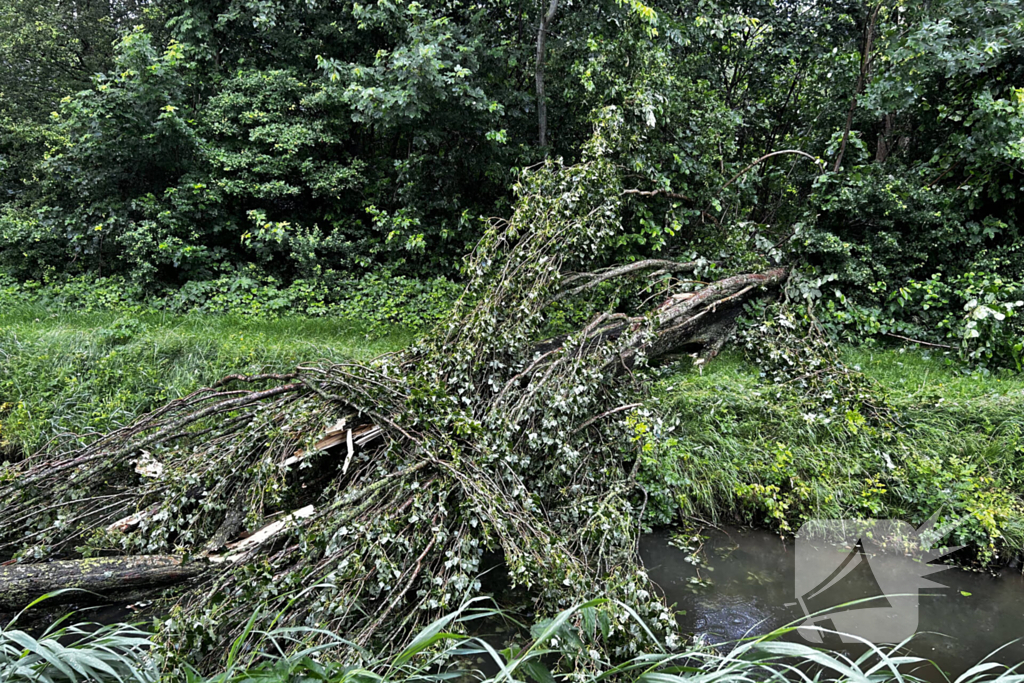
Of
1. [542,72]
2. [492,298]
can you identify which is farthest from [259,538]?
[542,72]

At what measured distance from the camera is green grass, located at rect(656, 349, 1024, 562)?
151 inches

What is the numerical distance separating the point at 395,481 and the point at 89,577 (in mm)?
1431

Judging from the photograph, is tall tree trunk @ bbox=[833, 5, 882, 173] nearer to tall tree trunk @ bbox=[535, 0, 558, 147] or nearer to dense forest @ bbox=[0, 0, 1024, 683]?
dense forest @ bbox=[0, 0, 1024, 683]

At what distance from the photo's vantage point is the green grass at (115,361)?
4.46 m

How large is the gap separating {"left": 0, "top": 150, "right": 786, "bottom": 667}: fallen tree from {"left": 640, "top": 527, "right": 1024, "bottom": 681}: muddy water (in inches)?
15.5

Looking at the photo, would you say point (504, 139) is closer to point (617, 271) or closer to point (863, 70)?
point (617, 271)

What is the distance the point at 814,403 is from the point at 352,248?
562cm

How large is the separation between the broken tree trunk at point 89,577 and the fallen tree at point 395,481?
24 millimetres

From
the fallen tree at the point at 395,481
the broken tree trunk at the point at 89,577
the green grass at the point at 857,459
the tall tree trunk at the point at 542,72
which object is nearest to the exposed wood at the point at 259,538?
the fallen tree at the point at 395,481

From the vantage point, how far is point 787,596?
347 cm

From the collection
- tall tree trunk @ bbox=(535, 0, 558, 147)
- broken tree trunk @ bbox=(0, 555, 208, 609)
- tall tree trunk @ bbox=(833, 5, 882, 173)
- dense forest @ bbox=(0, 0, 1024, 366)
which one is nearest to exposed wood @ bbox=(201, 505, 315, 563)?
broken tree trunk @ bbox=(0, 555, 208, 609)

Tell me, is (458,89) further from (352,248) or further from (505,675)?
(505,675)

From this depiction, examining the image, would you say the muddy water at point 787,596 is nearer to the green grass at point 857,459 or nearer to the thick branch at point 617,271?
the green grass at point 857,459

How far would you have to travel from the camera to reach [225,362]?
201 inches
